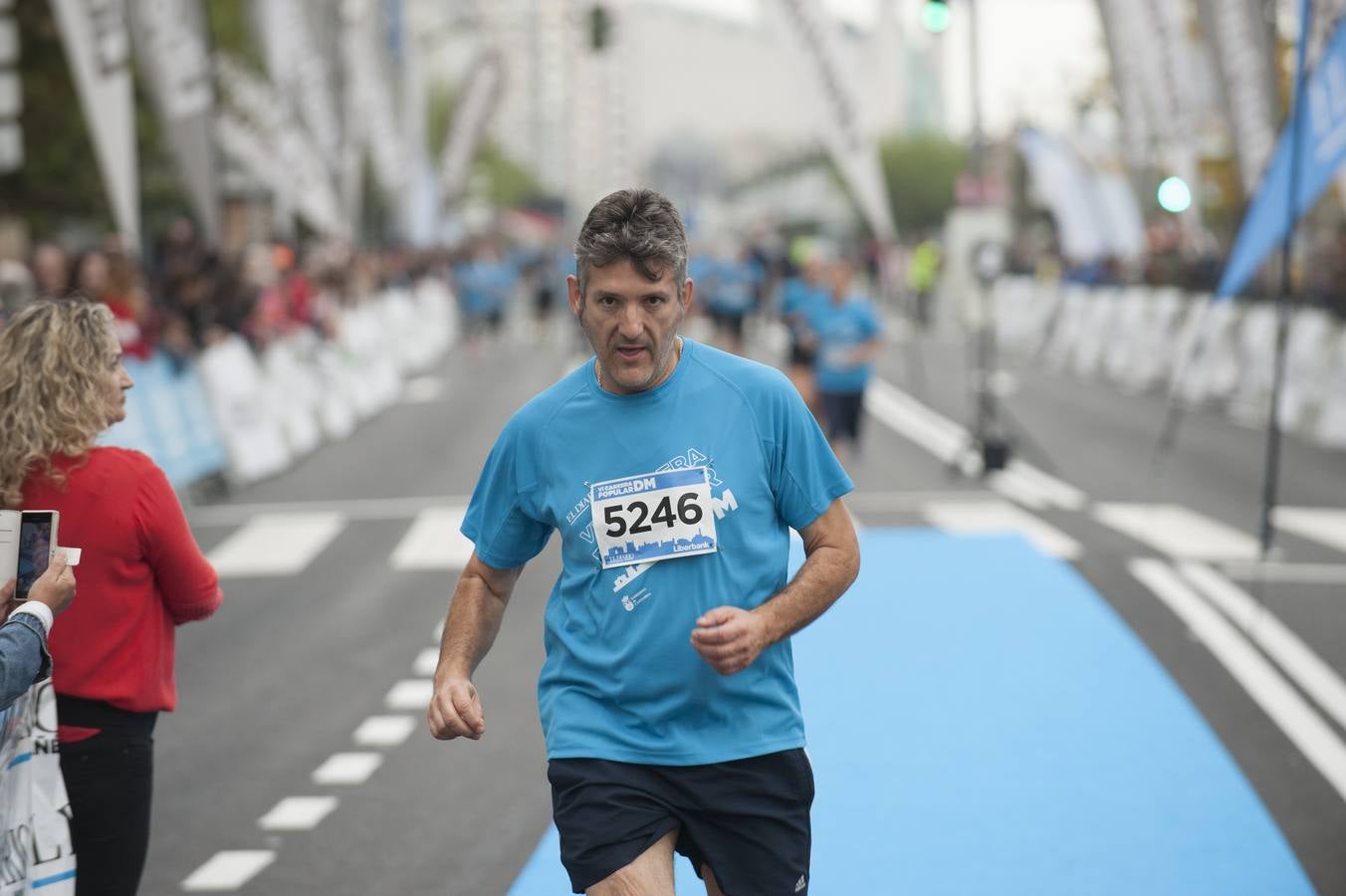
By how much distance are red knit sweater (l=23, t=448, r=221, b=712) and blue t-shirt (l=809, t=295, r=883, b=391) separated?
36.9 ft

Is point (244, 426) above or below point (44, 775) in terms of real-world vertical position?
below

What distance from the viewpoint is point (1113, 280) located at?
32.7 metres

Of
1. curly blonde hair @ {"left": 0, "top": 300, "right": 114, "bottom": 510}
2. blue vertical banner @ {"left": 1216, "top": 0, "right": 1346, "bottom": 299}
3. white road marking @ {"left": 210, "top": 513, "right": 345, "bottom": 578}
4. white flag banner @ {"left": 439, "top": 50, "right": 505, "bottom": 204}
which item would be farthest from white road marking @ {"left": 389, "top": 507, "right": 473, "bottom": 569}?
white flag banner @ {"left": 439, "top": 50, "right": 505, "bottom": 204}

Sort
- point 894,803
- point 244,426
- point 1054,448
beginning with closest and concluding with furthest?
point 894,803
point 244,426
point 1054,448

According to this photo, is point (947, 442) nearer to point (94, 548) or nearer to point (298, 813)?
point (298, 813)

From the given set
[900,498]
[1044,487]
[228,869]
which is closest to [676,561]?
[228,869]

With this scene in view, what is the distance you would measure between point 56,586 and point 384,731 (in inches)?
172

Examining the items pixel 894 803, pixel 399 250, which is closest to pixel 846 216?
pixel 399 250

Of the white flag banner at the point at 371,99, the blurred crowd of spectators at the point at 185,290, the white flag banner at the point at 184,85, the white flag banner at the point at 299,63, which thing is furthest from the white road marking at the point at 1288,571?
the white flag banner at the point at 371,99

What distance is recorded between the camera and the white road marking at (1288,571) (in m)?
11.6

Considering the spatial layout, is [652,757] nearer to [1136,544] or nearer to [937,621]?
[937,621]

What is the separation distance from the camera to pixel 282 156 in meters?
27.0

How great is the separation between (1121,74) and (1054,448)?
12.8 metres

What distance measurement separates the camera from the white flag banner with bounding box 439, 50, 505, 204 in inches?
1977
